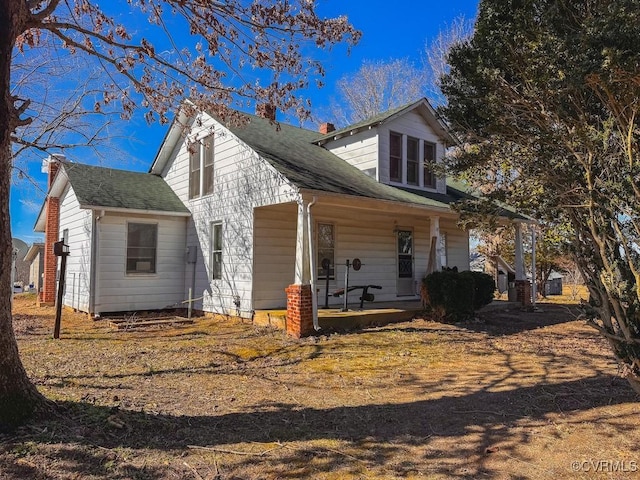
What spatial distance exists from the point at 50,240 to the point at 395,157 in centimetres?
1179

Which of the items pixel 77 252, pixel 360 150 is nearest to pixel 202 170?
pixel 77 252

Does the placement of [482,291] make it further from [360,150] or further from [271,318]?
[271,318]

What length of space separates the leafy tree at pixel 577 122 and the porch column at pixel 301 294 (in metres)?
4.46

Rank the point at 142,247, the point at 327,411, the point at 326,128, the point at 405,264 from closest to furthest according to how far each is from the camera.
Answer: the point at 327,411
the point at 142,247
the point at 405,264
the point at 326,128

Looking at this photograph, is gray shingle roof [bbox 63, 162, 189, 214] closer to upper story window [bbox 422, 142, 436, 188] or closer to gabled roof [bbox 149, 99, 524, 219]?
gabled roof [bbox 149, 99, 524, 219]

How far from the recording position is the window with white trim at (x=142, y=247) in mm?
12617

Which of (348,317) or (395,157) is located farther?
(395,157)

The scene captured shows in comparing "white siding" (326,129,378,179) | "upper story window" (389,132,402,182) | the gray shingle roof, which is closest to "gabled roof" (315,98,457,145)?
"white siding" (326,129,378,179)

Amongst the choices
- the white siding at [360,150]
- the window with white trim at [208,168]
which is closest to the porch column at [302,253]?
the white siding at [360,150]

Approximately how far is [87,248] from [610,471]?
12.5 meters

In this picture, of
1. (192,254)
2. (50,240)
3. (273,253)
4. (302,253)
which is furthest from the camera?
(50,240)

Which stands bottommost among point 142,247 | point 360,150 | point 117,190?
point 142,247

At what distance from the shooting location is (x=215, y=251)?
12.4 meters

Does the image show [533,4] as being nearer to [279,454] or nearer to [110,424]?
[279,454]
